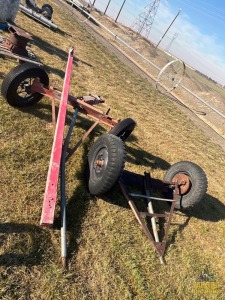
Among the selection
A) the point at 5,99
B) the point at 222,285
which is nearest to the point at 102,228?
the point at 222,285

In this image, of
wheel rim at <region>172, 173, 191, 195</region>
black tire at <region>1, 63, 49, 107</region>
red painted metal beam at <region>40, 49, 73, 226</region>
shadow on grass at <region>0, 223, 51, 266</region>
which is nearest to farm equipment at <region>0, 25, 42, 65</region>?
black tire at <region>1, 63, 49, 107</region>

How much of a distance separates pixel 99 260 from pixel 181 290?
1586 mm

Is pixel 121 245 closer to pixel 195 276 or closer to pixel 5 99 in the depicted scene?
pixel 195 276

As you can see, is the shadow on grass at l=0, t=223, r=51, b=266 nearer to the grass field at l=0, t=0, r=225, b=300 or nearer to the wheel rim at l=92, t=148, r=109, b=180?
the grass field at l=0, t=0, r=225, b=300

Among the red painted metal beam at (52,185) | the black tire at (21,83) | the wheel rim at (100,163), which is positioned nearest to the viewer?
the red painted metal beam at (52,185)

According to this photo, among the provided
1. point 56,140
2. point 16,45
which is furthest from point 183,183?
point 16,45

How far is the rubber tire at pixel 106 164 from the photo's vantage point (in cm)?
546

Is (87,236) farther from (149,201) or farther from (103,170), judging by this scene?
(149,201)

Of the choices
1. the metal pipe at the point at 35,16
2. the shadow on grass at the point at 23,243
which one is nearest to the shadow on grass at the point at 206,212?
the shadow on grass at the point at 23,243

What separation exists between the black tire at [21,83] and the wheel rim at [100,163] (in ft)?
8.21

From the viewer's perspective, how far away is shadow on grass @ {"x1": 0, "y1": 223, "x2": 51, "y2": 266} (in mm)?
4270

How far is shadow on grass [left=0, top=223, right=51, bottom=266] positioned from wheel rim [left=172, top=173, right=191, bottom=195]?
11.9 feet

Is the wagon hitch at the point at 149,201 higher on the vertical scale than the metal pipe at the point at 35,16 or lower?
higher

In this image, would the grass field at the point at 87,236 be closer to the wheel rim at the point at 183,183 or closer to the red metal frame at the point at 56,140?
the red metal frame at the point at 56,140
